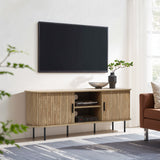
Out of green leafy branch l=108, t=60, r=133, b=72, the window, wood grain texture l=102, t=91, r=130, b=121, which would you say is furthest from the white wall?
→ the window

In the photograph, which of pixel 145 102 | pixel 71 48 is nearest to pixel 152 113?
pixel 145 102

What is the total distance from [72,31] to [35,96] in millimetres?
1277

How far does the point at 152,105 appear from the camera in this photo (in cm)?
472

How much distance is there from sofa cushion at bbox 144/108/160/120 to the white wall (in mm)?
1273

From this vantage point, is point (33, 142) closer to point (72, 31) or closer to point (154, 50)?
point (72, 31)

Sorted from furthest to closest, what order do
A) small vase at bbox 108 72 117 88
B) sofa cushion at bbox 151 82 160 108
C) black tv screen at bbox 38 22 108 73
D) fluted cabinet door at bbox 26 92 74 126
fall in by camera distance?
small vase at bbox 108 72 117 88, black tv screen at bbox 38 22 108 73, fluted cabinet door at bbox 26 92 74 126, sofa cushion at bbox 151 82 160 108

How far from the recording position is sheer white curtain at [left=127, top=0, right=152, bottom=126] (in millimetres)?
5941

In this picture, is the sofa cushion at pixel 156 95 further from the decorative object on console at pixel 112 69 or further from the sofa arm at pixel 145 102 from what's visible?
the decorative object on console at pixel 112 69

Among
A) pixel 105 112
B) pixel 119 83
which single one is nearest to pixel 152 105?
pixel 105 112

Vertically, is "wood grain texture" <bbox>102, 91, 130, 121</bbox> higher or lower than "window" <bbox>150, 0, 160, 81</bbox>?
lower

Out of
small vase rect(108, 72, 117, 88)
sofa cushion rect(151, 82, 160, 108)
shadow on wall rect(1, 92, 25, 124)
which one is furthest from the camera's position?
small vase rect(108, 72, 117, 88)

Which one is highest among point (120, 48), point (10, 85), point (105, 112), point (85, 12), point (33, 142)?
point (85, 12)

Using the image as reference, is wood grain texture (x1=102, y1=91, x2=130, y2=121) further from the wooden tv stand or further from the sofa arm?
the sofa arm

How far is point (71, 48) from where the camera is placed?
17.5ft
